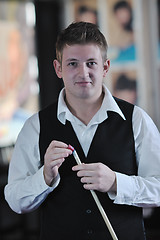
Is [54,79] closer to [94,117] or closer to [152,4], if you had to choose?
[152,4]

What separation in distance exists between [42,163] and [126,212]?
36 centimetres

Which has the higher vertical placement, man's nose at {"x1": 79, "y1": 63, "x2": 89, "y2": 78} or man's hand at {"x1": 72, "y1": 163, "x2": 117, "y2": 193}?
man's nose at {"x1": 79, "y1": 63, "x2": 89, "y2": 78}

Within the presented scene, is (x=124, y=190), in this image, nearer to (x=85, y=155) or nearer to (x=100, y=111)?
(x=85, y=155)

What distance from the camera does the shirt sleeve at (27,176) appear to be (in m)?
1.54

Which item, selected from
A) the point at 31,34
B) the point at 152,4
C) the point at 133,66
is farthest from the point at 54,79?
the point at 152,4

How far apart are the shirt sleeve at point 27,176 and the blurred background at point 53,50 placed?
295cm

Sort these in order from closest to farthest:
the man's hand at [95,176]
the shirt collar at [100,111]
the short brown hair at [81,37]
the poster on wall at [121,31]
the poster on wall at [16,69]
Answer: the man's hand at [95,176], the short brown hair at [81,37], the shirt collar at [100,111], the poster on wall at [16,69], the poster on wall at [121,31]

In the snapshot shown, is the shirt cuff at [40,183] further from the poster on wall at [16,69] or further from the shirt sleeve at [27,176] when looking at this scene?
the poster on wall at [16,69]

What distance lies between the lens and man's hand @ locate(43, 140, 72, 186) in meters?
1.44

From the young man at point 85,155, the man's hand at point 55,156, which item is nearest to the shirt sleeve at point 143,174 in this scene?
the young man at point 85,155

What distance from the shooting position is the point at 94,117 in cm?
165

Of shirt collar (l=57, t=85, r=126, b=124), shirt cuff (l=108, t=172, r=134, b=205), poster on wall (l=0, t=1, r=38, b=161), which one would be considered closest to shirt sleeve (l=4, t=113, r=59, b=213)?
Result: shirt collar (l=57, t=85, r=126, b=124)

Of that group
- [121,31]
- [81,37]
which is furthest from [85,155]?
[121,31]

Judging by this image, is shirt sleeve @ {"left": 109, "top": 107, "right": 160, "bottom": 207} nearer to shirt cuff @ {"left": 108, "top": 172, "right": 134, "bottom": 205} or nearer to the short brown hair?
shirt cuff @ {"left": 108, "top": 172, "right": 134, "bottom": 205}
